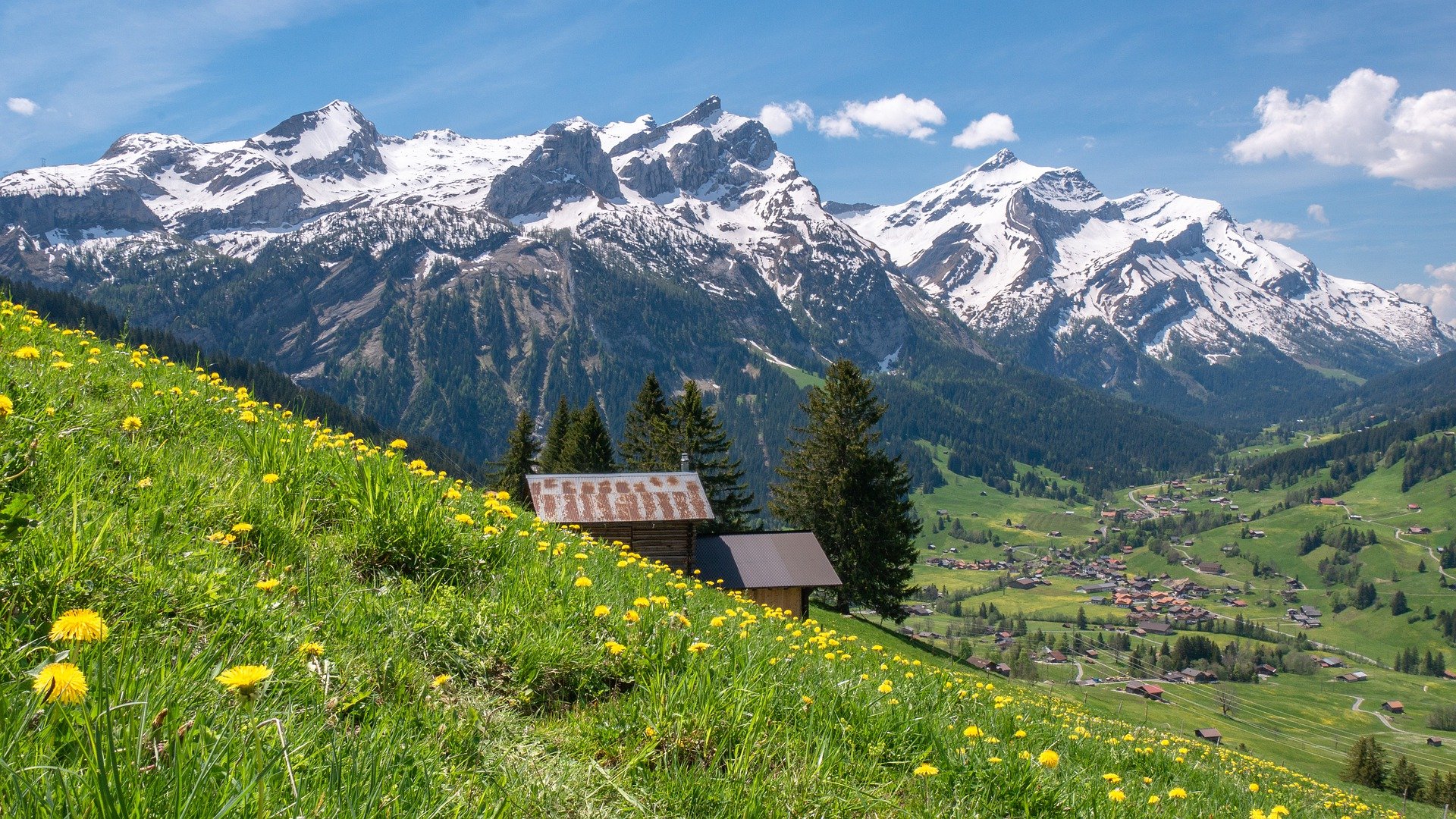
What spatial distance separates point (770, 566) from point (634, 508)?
7507 millimetres

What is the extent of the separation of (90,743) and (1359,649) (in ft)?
863

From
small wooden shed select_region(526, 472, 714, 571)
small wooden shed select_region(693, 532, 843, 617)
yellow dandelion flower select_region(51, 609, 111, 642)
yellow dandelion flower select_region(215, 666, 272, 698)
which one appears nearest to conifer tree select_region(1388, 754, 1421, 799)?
small wooden shed select_region(693, 532, 843, 617)

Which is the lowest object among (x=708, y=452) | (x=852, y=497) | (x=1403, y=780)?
(x=1403, y=780)

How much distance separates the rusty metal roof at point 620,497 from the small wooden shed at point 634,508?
0.03 metres

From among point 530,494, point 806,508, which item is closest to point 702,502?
point 530,494

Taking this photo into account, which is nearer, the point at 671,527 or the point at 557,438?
the point at 671,527

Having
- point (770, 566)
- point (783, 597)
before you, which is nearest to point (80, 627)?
point (783, 597)

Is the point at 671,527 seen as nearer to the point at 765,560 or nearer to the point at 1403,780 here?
the point at 765,560

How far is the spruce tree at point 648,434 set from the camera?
57.9 metres

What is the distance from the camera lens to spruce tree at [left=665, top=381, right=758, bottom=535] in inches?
2208

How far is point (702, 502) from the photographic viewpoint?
36.3m

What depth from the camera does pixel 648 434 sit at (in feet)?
199

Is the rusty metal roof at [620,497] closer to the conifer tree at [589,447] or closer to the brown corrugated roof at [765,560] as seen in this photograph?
the brown corrugated roof at [765,560]

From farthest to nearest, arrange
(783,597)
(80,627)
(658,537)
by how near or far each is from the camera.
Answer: (783,597) → (658,537) → (80,627)
